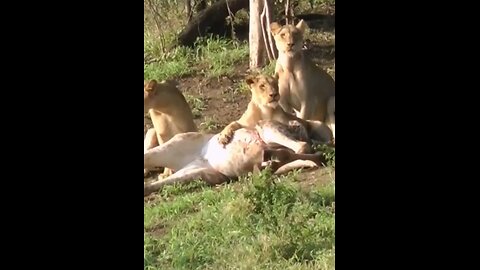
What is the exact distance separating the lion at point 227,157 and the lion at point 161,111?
2 centimetres

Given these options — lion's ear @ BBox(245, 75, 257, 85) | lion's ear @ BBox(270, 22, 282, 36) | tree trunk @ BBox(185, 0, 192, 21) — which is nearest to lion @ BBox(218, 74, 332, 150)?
lion's ear @ BBox(245, 75, 257, 85)

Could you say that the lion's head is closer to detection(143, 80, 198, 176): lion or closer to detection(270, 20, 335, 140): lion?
detection(270, 20, 335, 140): lion

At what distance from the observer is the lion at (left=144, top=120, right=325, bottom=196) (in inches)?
88.0

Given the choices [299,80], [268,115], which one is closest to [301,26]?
[299,80]

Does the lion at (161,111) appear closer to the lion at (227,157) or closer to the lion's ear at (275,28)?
the lion at (227,157)

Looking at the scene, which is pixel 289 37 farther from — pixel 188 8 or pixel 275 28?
pixel 188 8

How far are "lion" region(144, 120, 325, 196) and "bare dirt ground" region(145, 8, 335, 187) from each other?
5 cm

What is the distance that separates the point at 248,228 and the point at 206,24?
0.59 meters

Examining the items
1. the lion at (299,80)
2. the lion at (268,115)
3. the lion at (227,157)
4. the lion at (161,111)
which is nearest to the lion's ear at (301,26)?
the lion at (299,80)

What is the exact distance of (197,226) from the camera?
2.19 m
